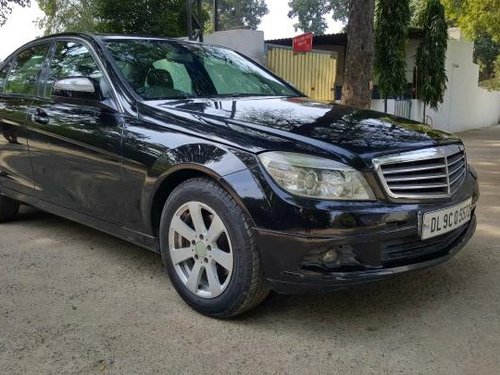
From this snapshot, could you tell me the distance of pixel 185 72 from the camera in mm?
4141

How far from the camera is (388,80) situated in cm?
1404

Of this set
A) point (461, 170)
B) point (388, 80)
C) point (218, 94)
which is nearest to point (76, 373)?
point (218, 94)

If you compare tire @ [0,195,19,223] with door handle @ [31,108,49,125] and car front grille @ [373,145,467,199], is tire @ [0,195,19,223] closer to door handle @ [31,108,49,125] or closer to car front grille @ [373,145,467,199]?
door handle @ [31,108,49,125]

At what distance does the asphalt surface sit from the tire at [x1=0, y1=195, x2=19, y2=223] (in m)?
1.06

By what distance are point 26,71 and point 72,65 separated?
82 cm

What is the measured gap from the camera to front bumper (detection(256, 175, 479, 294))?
275 cm

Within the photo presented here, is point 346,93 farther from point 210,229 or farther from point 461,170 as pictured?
point 210,229

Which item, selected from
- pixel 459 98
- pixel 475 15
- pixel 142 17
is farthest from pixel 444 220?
pixel 475 15

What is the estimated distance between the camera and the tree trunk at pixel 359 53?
294 inches

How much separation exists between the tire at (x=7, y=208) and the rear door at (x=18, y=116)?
0.26m

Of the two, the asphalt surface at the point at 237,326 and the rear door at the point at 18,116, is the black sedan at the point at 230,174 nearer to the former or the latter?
the rear door at the point at 18,116

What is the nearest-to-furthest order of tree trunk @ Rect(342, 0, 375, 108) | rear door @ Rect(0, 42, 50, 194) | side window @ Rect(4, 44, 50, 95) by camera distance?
rear door @ Rect(0, 42, 50, 194)
side window @ Rect(4, 44, 50, 95)
tree trunk @ Rect(342, 0, 375, 108)

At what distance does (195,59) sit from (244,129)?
147cm

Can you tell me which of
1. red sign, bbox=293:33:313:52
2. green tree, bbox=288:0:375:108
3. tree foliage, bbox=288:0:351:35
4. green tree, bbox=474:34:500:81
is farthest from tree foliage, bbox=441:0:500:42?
tree foliage, bbox=288:0:351:35
